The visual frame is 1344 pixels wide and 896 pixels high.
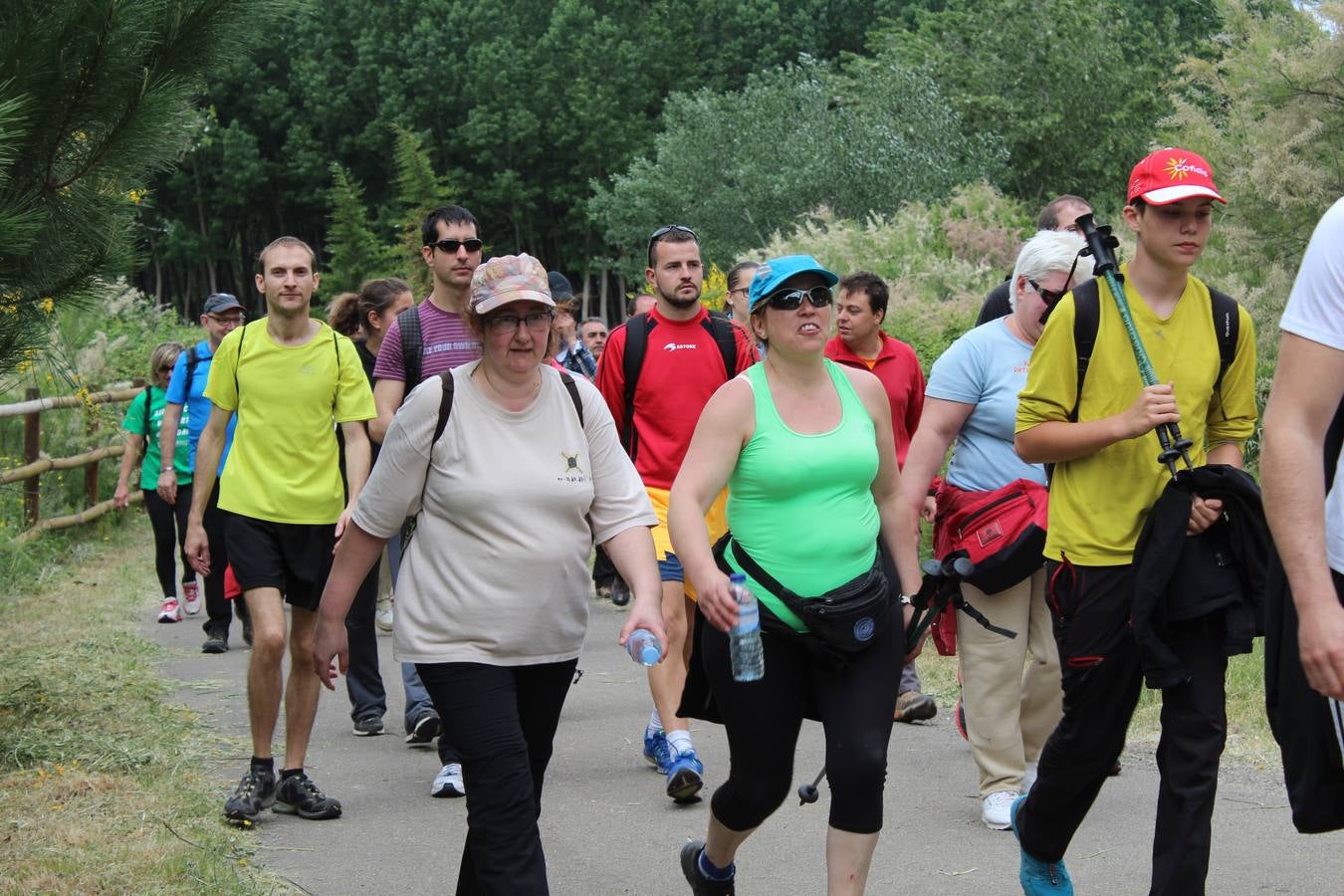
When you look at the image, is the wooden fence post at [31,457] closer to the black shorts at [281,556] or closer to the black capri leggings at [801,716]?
the black shorts at [281,556]

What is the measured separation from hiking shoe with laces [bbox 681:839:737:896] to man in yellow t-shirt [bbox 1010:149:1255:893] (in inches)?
36.5

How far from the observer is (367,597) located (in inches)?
313

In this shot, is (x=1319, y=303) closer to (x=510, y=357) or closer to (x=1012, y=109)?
(x=510, y=357)

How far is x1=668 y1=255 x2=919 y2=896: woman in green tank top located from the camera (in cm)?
455

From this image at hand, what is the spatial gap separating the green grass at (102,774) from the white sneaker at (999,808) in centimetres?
253

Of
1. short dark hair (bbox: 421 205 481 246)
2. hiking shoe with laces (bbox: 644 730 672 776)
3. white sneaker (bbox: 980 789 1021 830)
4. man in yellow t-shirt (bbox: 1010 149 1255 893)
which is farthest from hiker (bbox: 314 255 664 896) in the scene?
hiking shoe with laces (bbox: 644 730 672 776)

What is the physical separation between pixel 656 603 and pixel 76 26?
2.92 metres

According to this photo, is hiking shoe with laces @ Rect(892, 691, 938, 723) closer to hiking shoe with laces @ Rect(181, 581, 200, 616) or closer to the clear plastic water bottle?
the clear plastic water bottle

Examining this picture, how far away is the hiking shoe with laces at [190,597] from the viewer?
40.4 feet

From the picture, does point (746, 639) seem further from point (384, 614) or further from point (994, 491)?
point (384, 614)

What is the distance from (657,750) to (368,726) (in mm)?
1678

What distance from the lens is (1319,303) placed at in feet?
10.3

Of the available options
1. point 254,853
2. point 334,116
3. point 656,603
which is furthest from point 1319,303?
point 334,116

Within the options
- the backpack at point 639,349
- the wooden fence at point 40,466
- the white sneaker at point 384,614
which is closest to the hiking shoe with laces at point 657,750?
the backpack at point 639,349
